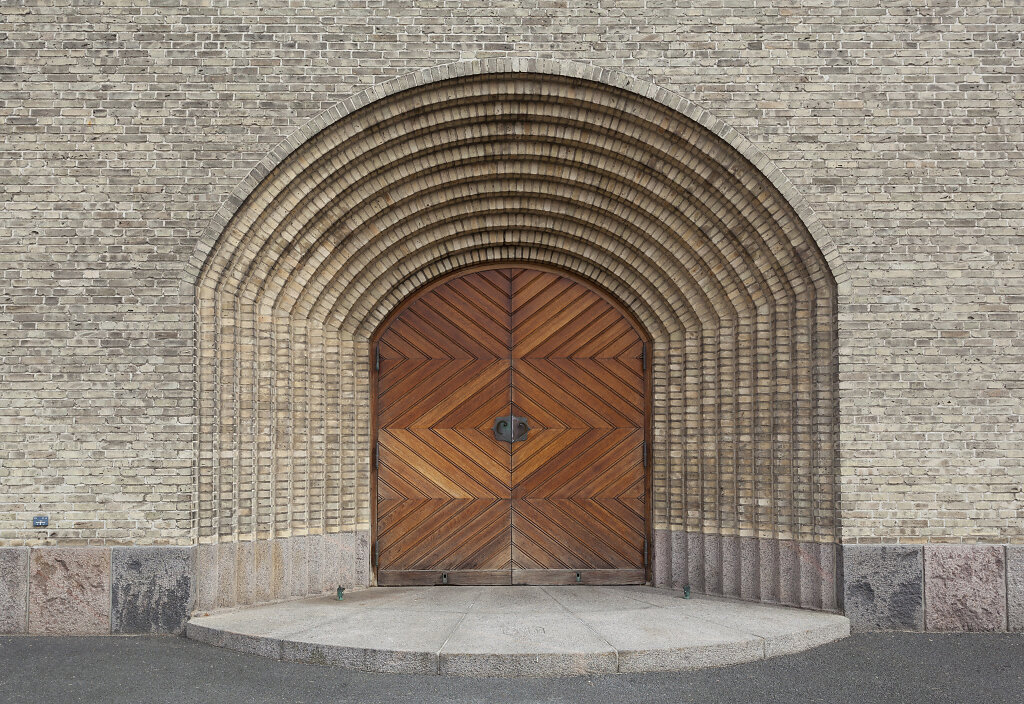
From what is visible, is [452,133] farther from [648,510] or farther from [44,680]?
[44,680]

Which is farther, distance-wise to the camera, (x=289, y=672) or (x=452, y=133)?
(x=452, y=133)

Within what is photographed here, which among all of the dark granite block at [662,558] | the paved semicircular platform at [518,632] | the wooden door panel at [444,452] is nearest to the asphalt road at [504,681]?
the paved semicircular platform at [518,632]

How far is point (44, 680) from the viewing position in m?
4.49

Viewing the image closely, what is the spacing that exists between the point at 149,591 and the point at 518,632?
2.84m

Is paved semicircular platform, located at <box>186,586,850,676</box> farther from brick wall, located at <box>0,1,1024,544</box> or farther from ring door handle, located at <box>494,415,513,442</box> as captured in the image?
ring door handle, located at <box>494,415,513,442</box>

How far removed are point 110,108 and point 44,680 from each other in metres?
4.14

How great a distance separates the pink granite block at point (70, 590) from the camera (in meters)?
5.36

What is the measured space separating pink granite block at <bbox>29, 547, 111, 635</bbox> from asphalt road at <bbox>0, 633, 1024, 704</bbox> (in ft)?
0.93

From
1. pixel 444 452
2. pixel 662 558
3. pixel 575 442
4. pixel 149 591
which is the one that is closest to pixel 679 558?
pixel 662 558

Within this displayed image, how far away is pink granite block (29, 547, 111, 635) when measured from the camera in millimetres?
5359

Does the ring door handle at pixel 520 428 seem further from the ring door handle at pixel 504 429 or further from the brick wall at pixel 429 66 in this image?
the brick wall at pixel 429 66

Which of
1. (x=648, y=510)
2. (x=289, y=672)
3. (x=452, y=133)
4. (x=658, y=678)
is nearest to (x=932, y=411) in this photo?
(x=648, y=510)

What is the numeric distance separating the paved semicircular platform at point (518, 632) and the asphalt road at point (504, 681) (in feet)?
0.27

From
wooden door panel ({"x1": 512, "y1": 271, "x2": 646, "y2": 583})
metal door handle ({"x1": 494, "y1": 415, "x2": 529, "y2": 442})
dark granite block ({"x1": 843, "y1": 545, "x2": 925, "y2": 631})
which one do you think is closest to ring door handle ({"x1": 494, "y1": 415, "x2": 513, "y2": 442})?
metal door handle ({"x1": 494, "y1": 415, "x2": 529, "y2": 442})
